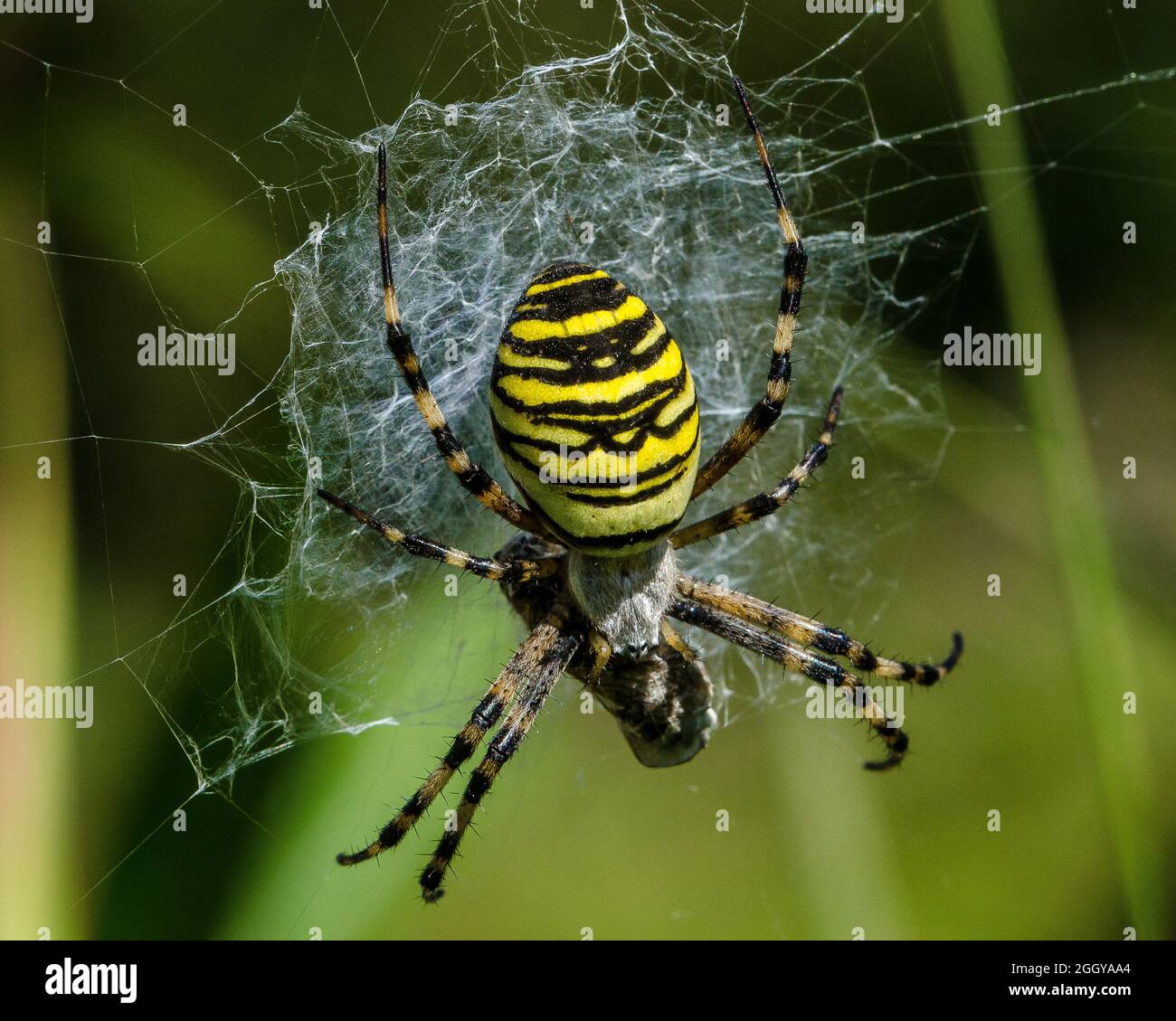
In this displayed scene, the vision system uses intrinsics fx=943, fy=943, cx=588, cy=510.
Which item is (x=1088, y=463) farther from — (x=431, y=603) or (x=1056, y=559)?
(x=431, y=603)

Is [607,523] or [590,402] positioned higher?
[590,402]

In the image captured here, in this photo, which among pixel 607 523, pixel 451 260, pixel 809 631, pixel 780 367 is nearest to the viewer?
pixel 607 523

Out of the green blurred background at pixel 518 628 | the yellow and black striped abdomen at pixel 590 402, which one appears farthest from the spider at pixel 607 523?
the green blurred background at pixel 518 628

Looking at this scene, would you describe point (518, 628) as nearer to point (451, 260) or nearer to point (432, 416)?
point (432, 416)

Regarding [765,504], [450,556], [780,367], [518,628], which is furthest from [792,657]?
[450,556]

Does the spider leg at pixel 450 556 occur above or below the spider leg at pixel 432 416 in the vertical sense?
below

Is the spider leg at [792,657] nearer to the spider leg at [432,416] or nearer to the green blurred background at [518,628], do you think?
the green blurred background at [518,628]

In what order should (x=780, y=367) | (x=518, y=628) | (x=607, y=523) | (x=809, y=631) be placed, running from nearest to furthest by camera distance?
1. (x=607, y=523)
2. (x=780, y=367)
3. (x=809, y=631)
4. (x=518, y=628)
